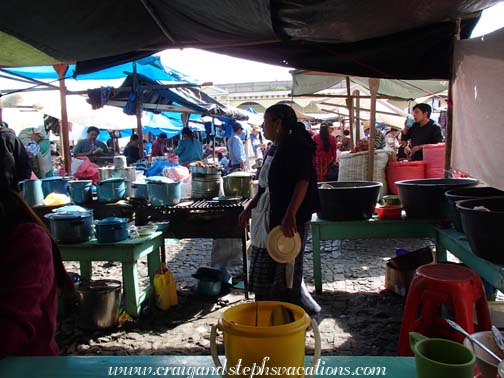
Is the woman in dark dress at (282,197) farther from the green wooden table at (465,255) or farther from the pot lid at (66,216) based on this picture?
the pot lid at (66,216)

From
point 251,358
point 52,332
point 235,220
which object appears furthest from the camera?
point 235,220

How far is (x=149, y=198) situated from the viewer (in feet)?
14.4

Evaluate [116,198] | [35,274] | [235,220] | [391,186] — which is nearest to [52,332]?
[35,274]

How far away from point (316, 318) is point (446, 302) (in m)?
1.56

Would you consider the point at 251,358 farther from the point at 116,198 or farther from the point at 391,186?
the point at 391,186

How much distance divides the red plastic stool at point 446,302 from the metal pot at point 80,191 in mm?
3431

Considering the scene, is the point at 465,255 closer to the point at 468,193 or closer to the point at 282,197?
the point at 468,193

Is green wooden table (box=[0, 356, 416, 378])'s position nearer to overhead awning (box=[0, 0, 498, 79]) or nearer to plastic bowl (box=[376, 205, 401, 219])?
overhead awning (box=[0, 0, 498, 79])

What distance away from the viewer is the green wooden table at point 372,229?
404 centimetres

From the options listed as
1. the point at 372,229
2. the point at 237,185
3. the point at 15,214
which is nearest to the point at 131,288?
the point at 237,185

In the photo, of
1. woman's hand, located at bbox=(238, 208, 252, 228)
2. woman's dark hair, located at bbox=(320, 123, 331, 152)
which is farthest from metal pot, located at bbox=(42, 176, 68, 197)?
woman's dark hair, located at bbox=(320, 123, 331, 152)

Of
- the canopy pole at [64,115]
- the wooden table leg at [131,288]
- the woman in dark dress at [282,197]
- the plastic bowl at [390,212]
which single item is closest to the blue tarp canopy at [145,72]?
the canopy pole at [64,115]

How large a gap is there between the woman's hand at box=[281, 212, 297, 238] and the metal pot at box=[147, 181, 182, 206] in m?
1.59

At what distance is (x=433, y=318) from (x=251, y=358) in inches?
78.1
